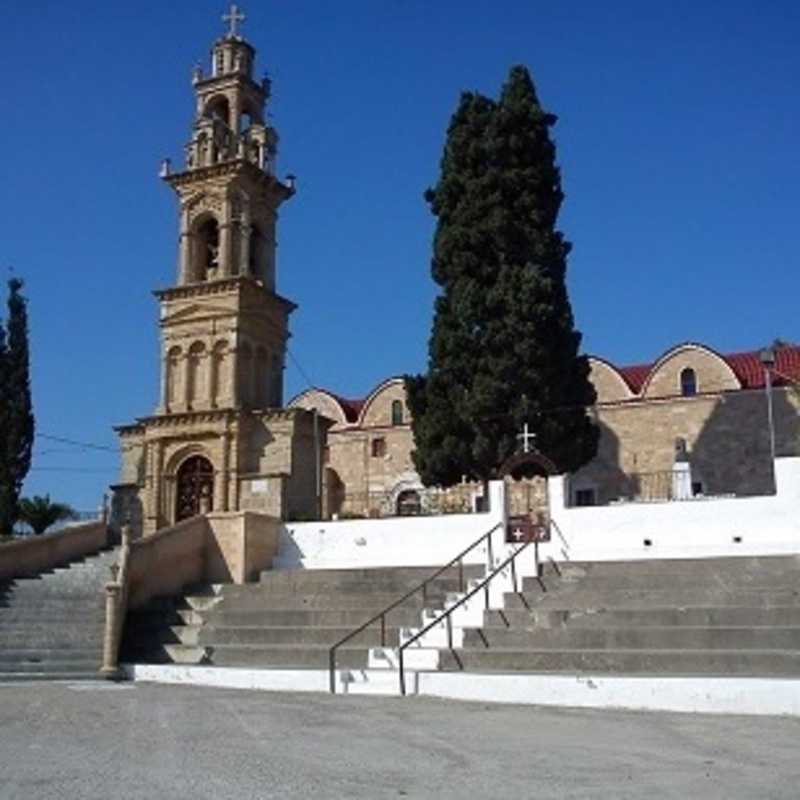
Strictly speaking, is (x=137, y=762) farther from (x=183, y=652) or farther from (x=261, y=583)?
(x=261, y=583)

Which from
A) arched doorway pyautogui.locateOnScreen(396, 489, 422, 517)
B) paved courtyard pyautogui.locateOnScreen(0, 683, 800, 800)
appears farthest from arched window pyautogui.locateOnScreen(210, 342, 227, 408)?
paved courtyard pyautogui.locateOnScreen(0, 683, 800, 800)

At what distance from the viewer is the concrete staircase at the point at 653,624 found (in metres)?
13.8

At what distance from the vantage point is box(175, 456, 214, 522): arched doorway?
101ft

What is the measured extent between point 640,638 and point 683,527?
174 inches

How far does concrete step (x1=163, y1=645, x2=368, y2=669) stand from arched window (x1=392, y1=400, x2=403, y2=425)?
2196cm

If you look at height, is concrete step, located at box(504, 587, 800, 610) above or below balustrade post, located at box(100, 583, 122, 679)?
above

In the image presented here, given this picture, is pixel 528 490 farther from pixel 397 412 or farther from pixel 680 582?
pixel 397 412

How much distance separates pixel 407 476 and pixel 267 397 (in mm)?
8257

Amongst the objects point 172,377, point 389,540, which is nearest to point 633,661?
point 389,540

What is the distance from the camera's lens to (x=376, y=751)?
30.0ft

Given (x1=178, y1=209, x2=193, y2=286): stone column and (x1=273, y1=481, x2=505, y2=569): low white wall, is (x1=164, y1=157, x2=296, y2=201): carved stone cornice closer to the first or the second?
(x1=178, y1=209, x2=193, y2=286): stone column

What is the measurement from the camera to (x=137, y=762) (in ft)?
27.8

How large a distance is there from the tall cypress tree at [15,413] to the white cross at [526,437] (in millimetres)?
14252

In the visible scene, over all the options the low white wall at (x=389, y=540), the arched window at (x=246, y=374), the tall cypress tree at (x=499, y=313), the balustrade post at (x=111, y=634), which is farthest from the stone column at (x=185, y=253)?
the balustrade post at (x=111, y=634)
